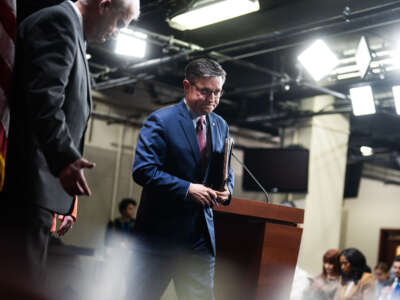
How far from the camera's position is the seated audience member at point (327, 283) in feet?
16.6

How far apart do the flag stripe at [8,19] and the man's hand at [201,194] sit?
82 centimetres

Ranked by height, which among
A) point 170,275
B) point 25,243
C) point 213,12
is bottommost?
point 170,275

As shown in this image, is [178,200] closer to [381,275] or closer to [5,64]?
[5,64]

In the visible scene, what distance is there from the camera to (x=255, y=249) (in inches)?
92.7

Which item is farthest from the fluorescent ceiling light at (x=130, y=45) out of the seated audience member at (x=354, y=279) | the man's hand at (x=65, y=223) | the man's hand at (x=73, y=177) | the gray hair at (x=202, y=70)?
the man's hand at (x=73, y=177)

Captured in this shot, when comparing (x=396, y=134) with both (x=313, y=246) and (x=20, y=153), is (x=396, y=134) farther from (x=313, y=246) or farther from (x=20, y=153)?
(x=20, y=153)

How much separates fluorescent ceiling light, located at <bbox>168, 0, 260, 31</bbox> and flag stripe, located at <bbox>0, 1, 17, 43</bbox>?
12.3 ft

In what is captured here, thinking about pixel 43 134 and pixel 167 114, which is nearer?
pixel 43 134

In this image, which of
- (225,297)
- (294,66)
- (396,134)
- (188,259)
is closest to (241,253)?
(225,297)

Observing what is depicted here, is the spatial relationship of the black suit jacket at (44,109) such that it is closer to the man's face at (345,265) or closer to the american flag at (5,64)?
the american flag at (5,64)

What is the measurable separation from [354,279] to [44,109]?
4625 mm

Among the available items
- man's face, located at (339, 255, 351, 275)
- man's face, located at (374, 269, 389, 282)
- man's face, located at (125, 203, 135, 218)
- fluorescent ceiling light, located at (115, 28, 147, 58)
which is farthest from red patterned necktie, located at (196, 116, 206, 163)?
man's face, located at (374, 269, 389, 282)

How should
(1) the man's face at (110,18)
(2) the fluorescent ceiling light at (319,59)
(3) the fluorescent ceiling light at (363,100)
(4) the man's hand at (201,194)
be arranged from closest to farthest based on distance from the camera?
(1) the man's face at (110,18) → (4) the man's hand at (201,194) → (2) the fluorescent ceiling light at (319,59) → (3) the fluorescent ceiling light at (363,100)

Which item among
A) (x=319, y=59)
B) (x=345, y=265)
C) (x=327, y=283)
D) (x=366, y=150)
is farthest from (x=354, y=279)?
(x=366, y=150)
